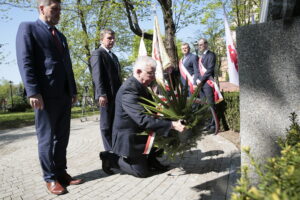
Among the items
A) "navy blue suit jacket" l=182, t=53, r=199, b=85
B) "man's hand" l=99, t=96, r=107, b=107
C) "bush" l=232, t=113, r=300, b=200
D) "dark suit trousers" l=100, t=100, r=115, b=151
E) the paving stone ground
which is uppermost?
"navy blue suit jacket" l=182, t=53, r=199, b=85

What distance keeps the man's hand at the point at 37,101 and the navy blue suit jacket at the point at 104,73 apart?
1351mm

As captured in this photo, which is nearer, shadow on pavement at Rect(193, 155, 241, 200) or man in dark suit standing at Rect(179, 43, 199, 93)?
shadow on pavement at Rect(193, 155, 241, 200)

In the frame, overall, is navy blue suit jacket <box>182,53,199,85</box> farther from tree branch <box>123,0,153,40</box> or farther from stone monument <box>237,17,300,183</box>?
tree branch <box>123,0,153,40</box>

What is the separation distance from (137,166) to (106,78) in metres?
1.71

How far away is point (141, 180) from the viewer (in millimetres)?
3711

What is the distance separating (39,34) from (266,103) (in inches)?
106

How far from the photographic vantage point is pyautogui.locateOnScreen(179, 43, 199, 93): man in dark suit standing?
6801mm

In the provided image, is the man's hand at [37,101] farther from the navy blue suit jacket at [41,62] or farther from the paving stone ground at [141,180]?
the paving stone ground at [141,180]

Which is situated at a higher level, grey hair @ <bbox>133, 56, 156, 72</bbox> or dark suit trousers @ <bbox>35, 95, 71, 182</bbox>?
grey hair @ <bbox>133, 56, 156, 72</bbox>

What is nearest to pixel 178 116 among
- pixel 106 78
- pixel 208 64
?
pixel 106 78

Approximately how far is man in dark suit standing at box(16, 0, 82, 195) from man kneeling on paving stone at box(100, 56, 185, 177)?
0.68 m

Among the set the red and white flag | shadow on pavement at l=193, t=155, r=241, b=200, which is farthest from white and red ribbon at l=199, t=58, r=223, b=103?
shadow on pavement at l=193, t=155, r=241, b=200

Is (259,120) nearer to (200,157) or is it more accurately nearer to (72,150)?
(200,157)

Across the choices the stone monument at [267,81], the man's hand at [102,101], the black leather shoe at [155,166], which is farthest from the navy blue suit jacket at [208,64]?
the stone monument at [267,81]
